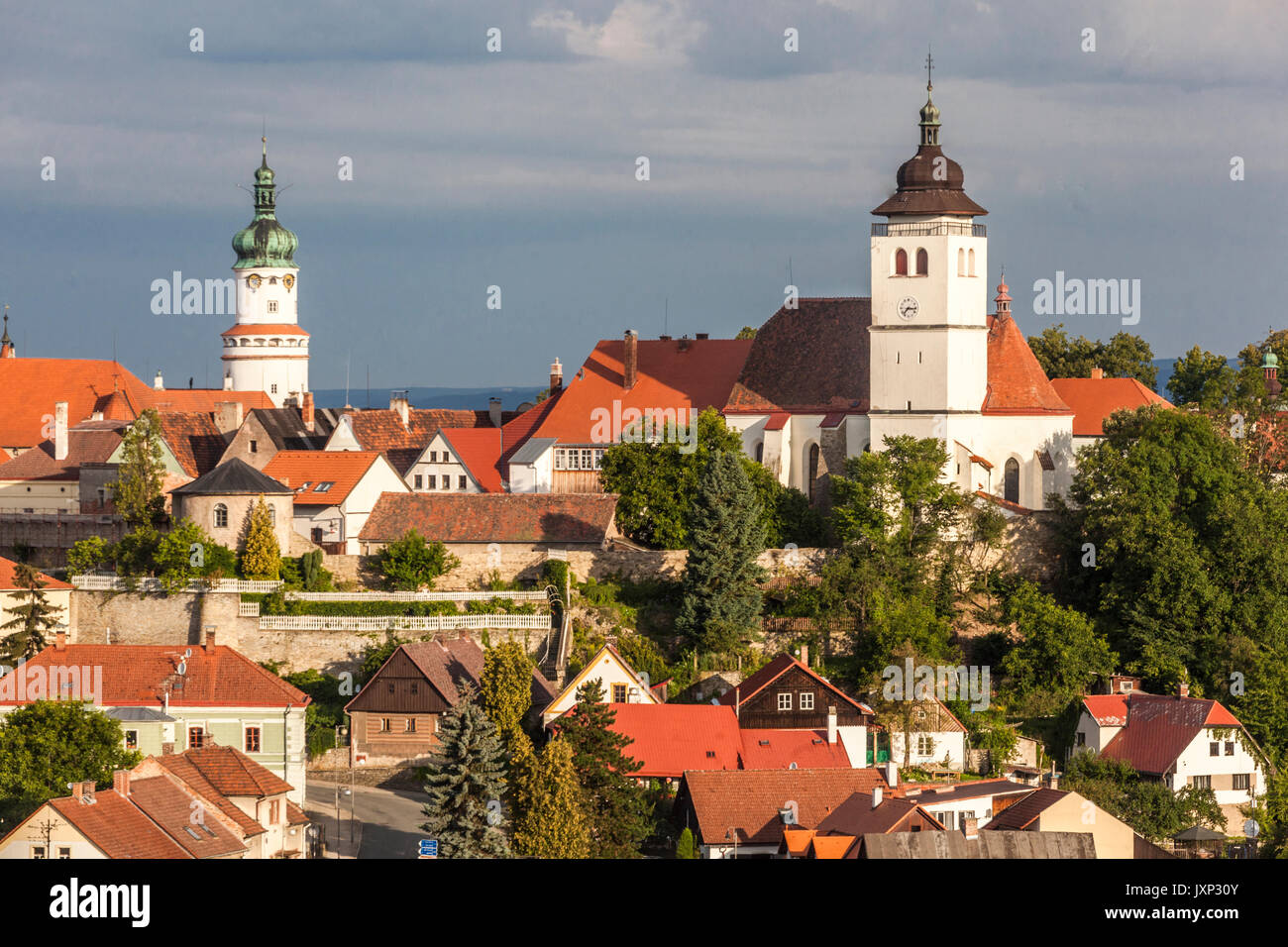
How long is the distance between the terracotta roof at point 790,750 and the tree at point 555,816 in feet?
24.0

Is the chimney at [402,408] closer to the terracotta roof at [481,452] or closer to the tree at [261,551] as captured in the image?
the terracotta roof at [481,452]

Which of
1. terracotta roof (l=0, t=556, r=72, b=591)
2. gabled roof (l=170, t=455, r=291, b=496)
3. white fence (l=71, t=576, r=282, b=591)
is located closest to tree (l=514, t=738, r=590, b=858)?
white fence (l=71, t=576, r=282, b=591)

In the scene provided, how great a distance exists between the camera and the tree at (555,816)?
3441 cm

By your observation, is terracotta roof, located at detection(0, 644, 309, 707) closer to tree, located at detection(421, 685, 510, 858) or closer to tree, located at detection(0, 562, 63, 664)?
tree, located at detection(0, 562, 63, 664)

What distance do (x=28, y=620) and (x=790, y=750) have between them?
61.3 ft

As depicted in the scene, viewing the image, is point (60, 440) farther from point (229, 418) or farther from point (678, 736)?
point (678, 736)

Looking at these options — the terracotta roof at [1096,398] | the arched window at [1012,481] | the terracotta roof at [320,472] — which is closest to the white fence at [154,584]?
the terracotta roof at [320,472]

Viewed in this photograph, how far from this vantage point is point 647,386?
6091 centimetres

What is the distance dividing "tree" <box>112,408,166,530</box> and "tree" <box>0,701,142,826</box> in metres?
12.5

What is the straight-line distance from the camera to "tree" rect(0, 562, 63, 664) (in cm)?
4641

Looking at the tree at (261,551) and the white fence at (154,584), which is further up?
the tree at (261,551)
